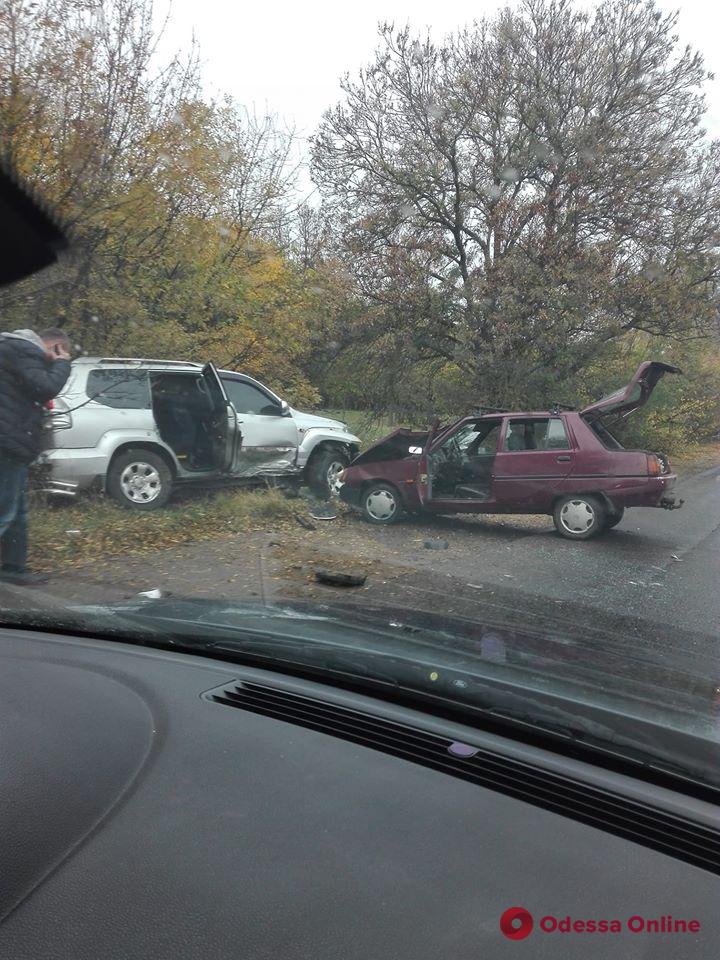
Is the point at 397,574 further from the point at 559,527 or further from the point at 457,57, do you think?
the point at 457,57

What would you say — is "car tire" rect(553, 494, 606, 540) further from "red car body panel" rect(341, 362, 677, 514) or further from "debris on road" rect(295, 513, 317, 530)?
"debris on road" rect(295, 513, 317, 530)

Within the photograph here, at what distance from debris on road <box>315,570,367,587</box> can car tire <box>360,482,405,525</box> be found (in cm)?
314

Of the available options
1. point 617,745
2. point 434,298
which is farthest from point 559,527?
point 617,745

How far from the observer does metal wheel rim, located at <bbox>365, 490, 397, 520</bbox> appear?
9391 mm

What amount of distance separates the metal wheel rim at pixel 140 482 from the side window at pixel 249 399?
1188mm

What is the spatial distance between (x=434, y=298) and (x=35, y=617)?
1020 cm

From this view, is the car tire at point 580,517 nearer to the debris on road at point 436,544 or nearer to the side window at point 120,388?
the debris on road at point 436,544

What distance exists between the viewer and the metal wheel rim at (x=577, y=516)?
342 inches

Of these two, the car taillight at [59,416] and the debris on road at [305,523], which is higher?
the car taillight at [59,416]

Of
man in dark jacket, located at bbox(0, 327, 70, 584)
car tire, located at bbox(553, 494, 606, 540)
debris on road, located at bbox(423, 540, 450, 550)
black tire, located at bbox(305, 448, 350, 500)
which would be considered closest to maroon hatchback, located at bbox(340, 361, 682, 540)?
car tire, located at bbox(553, 494, 606, 540)

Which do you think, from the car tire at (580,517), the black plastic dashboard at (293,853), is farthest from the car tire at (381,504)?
the black plastic dashboard at (293,853)

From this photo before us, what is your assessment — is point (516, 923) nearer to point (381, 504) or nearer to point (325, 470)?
point (381, 504)

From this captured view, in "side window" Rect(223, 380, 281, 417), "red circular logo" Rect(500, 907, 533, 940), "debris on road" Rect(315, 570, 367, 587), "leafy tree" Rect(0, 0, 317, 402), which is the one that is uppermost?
"leafy tree" Rect(0, 0, 317, 402)

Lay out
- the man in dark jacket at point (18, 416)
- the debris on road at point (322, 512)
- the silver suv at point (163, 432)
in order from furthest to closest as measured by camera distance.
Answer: the debris on road at point (322, 512) < the silver suv at point (163, 432) < the man in dark jacket at point (18, 416)
